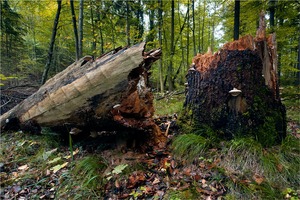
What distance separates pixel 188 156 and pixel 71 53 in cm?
1474

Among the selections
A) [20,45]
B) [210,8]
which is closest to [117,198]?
[20,45]

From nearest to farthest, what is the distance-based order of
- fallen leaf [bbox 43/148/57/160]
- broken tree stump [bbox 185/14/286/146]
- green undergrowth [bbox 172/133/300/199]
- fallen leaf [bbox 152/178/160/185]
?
1. green undergrowth [bbox 172/133/300/199]
2. fallen leaf [bbox 152/178/160/185]
3. broken tree stump [bbox 185/14/286/146]
4. fallen leaf [bbox 43/148/57/160]

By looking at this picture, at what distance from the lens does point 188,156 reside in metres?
2.65

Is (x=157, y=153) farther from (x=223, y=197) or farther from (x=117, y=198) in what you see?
(x=223, y=197)

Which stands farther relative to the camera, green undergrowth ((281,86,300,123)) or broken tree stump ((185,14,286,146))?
green undergrowth ((281,86,300,123))

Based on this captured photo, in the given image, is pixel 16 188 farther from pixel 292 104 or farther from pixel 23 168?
pixel 292 104

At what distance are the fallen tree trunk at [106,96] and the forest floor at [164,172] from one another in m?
0.51

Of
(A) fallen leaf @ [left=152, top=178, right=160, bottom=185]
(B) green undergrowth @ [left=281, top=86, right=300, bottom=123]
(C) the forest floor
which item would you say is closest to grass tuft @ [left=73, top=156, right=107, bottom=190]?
(C) the forest floor

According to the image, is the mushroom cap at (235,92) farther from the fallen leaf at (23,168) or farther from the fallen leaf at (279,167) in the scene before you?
the fallen leaf at (23,168)

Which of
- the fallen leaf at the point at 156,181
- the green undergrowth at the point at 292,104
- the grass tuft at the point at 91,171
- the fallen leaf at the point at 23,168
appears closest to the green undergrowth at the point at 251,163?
the fallen leaf at the point at 156,181

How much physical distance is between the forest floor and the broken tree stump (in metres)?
0.23

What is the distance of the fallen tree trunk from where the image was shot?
2.63m

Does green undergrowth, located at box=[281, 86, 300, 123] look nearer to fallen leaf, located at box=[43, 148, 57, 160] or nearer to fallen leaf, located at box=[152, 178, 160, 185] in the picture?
fallen leaf, located at box=[152, 178, 160, 185]

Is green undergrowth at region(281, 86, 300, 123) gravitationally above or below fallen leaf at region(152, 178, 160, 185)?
above
